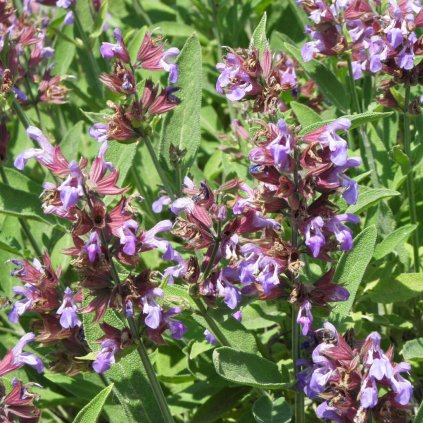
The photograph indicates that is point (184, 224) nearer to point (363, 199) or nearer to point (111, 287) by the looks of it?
point (111, 287)

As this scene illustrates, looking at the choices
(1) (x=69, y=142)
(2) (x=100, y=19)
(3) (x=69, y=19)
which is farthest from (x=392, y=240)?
(3) (x=69, y=19)

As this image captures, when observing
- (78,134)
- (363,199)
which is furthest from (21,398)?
(78,134)

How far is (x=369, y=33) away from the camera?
3195 mm

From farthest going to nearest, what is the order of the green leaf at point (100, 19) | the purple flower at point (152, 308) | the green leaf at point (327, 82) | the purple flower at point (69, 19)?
the purple flower at point (69, 19) → the green leaf at point (100, 19) → the green leaf at point (327, 82) → the purple flower at point (152, 308)

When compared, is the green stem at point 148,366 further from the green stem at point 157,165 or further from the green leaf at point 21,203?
the green leaf at point 21,203

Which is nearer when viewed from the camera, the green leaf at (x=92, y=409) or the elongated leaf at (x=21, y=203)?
the green leaf at (x=92, y=409)

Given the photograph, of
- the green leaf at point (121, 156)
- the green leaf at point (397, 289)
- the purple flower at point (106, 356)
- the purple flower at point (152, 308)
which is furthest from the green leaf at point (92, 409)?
the green leaf at point (397, 289)

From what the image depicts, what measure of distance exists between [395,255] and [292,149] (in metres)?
1.58

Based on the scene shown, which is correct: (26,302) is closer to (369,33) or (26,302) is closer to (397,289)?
(397,289)

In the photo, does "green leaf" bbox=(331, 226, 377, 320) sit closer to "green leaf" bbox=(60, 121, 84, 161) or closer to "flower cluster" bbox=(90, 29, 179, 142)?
"flower cluster" bbox=(90, 29, 179, 142)

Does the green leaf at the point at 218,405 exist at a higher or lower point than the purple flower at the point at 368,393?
lower

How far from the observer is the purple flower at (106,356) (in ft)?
7.77

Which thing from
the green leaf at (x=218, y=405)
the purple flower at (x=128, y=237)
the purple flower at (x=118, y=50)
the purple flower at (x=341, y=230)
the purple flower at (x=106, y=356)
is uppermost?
the purple flower at (x=118, y=50)

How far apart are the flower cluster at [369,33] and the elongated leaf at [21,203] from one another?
1.22 metres
